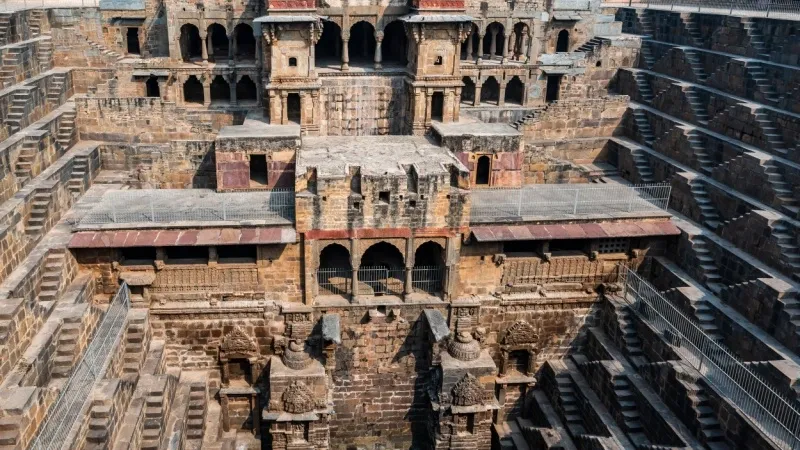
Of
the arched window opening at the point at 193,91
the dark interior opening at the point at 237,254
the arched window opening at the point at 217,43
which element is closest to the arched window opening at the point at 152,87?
the arched window opening at the point at 193,91

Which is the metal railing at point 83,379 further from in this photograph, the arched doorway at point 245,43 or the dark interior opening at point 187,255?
the arched doorway at point 245,43

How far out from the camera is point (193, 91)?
118ft

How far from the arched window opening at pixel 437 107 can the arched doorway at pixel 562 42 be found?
38.5 feet

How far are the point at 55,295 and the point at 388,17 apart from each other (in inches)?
755

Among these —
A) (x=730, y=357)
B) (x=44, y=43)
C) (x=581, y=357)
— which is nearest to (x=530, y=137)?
(x=581, y=357)

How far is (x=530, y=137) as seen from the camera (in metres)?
32.3

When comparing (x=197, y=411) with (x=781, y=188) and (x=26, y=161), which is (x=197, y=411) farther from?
(x=781, y=188)

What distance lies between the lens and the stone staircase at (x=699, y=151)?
26.6 meters

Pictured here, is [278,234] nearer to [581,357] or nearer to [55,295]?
[55,295]

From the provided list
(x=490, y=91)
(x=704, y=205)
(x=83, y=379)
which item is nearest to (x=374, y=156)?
(x=83, y=379)

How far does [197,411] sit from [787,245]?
63.3 ft

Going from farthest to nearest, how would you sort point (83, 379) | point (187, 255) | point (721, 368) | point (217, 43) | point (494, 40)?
1. point (217, 43)
2. point (494, 40)
3. point (187, 255)
4. point (721, 368)
5. point (83, 379)

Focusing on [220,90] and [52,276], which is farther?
[220,90]

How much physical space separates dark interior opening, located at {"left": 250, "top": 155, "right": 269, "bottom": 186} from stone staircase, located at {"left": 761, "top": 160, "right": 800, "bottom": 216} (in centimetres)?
1850
